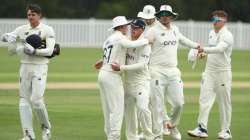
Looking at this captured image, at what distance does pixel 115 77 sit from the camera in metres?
14.1

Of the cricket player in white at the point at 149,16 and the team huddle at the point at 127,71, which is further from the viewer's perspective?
the cricket player in white at the point at 149,16

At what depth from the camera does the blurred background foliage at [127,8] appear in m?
53.3

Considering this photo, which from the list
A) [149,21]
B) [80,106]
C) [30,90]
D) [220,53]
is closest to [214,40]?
[220,53]

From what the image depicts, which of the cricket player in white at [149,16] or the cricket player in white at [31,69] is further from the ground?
the cricket player in white at [149,16]

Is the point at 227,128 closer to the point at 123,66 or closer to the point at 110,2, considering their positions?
the point at 123,66

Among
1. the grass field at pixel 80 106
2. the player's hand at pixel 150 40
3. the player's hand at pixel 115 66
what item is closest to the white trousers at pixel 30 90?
the grass field at pixel 80 106

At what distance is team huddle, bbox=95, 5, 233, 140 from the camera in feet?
46.4

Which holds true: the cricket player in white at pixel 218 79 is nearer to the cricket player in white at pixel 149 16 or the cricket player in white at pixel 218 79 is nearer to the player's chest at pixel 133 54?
the cricket player in white at pixel 149 16

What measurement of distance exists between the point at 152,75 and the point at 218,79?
161 cm

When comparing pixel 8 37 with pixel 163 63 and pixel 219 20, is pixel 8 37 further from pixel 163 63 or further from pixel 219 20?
pixel 219 20

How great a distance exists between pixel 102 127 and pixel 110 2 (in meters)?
40.0

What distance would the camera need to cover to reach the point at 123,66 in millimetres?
14078

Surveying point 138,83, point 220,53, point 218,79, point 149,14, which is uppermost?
point 149,14

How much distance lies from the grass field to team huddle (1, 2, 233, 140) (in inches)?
38.4
